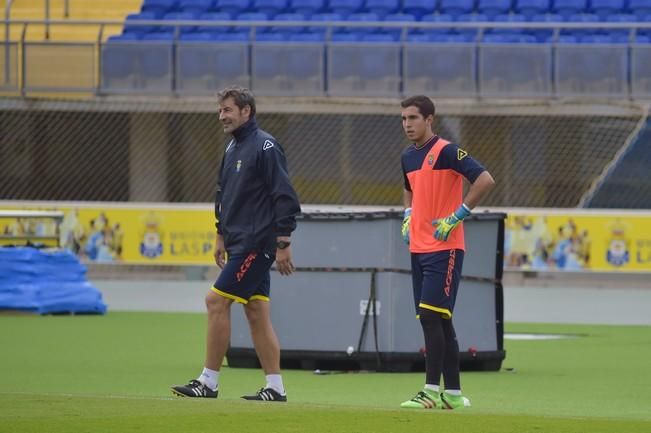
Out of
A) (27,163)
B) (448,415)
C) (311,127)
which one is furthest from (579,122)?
(448,415)

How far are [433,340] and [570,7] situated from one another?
20689 mm

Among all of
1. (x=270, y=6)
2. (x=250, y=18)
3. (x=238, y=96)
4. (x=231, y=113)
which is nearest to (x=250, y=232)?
(x=231, y=113)

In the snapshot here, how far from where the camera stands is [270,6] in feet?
95.3

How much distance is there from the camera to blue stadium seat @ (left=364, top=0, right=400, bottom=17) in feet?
93.7

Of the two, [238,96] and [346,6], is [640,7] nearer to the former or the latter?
[346,6]

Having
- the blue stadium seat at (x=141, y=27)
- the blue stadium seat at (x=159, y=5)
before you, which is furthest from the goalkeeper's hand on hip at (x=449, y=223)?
the blue stadium seat at (x=159, y=5)

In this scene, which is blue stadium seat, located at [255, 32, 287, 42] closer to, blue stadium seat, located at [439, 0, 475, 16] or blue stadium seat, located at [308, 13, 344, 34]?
blue stadium seat, located at [308, 13, 344, 34]

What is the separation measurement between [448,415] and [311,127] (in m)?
17.8

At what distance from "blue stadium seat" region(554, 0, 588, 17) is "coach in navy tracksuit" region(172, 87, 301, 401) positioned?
20332 mm

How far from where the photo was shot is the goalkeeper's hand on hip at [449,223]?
8523mm

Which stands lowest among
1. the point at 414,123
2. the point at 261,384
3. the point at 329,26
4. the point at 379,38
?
the point at 261,384

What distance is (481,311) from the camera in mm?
12359

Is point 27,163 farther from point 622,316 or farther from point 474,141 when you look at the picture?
point 622,316

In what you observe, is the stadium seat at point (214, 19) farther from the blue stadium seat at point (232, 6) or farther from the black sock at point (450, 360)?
the black sock at point (450, 360)
